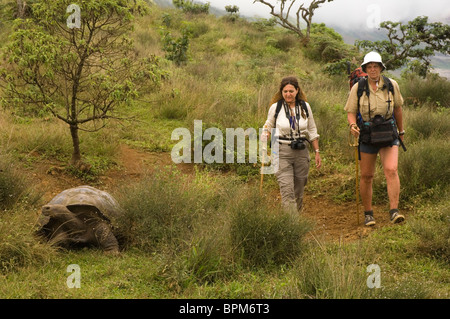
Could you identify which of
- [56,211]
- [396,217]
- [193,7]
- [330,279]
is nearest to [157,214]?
[56,211]

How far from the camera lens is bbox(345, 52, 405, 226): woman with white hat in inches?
238

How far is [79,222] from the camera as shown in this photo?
5.70 metres

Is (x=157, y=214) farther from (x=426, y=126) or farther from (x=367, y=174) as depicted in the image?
(x=426, y=126)

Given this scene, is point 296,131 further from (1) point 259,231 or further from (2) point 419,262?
(2) point 419,262

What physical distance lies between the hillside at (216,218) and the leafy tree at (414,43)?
16.3 feet

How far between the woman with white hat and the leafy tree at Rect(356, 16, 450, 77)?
32.4 ft

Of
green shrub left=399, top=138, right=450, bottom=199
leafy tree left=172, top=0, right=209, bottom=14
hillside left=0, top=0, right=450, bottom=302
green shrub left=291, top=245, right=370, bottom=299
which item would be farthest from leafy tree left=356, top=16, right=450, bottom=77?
leafy tree left=172, top=0, right=209, bottom=14

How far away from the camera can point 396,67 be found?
16.6 m

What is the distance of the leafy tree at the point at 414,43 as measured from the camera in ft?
50.9

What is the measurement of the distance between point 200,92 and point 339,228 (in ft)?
20.8

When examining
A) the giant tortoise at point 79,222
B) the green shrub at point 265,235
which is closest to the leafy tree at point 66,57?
the giant tortoise at point 79,222
